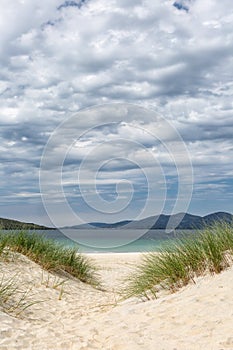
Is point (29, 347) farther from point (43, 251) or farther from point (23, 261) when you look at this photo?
point (43, 251)

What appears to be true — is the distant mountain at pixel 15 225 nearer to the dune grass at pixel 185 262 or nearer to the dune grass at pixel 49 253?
the dune grass at pixel 49 253

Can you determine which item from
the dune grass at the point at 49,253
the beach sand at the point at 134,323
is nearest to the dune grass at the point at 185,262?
the beach sand at the point at 134,323

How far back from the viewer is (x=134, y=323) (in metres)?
5.32

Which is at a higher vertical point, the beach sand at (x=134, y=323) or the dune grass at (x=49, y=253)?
the dune grass at (x=49, y=253)

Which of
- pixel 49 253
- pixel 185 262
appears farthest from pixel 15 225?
pixel 185 262

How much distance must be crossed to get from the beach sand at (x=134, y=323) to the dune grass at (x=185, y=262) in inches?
12.5

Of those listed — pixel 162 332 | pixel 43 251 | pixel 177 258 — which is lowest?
pixel 162 332

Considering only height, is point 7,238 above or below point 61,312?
above

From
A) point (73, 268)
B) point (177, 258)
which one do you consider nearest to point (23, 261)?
point (73, 268)

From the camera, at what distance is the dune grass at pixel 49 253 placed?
9.45 m

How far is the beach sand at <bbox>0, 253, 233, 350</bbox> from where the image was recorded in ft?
15.0

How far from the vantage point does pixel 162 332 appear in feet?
15.8

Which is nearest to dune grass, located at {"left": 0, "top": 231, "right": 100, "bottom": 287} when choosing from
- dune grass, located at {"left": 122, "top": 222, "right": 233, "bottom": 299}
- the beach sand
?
the beach sand

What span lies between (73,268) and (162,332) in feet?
17.5
